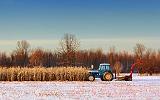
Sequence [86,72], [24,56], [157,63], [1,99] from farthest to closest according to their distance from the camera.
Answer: [24,56] → [157,63] → [86,72] → [1,99]

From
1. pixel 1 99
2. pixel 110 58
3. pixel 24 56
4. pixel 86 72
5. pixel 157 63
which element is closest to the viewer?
pixel 1 99

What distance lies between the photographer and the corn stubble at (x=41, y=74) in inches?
1571

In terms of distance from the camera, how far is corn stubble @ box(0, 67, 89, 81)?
131 ft

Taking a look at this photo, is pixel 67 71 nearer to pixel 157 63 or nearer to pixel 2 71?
pixel 2 71

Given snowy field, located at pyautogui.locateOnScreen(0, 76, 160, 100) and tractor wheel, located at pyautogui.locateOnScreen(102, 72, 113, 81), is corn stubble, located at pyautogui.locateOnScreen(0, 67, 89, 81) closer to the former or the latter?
tractor wheel, located at pyautogui.locateOnScreen(102, 72, 113, 81)

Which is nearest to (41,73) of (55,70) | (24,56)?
(55,70)

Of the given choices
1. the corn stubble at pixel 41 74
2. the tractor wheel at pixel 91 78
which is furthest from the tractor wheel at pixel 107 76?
the corn stubble at pixel 41 74

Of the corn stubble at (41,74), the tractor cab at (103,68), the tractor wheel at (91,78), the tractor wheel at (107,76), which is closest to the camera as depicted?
the tractor wheel at (107,76)

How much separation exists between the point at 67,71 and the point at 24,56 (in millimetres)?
52404

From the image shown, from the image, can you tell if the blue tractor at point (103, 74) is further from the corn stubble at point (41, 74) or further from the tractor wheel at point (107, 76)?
the corn stubble at point (41, 74)

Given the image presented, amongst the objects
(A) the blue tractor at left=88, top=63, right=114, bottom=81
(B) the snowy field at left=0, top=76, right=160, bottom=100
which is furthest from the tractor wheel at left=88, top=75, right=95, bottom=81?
(B) the snowy field at left=0, top=76, right=160, bottom=100

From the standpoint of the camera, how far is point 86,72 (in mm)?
39625

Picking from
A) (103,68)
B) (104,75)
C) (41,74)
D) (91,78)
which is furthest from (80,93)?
(41,74)

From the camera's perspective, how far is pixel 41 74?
132 ft
